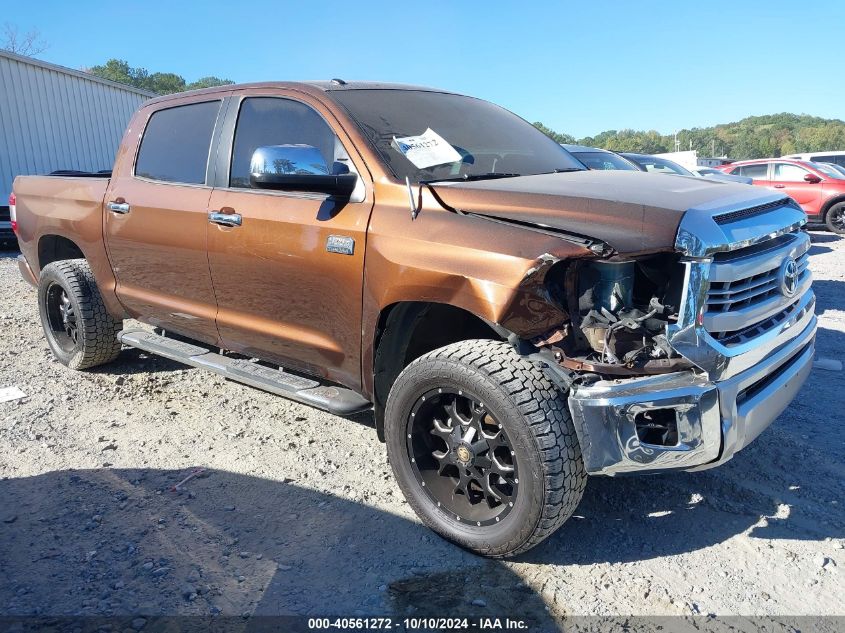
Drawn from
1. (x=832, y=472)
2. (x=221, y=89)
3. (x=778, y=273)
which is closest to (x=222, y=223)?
→ (x=221, y=89)

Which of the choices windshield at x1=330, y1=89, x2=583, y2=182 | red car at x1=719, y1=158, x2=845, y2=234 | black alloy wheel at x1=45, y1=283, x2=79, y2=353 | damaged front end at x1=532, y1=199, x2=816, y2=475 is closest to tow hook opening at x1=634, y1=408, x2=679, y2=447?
damaged front end at x1=532, y1=199, x2=816, y2=475

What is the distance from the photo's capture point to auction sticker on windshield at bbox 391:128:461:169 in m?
3.11

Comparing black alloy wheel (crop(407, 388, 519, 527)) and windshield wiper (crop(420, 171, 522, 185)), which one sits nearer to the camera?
black alloy wheel (crop(407, 388, 519, 527))

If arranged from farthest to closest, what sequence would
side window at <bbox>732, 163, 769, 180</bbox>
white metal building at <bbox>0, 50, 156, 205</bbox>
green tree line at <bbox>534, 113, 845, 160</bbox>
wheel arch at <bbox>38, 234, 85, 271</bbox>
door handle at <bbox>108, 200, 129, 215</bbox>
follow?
green tree line at <bbox>534, 113, 845, 160</bbox>
white metal building at <bbox>0, 50, 156, 205</bbox>
side window at <bbox>732, 163, 769, 180</bbox>
wheel arch at <bbox>38, 234, 85, 271</bbox>
door handle at <bbox>108, 200, 129, 215</bbox>

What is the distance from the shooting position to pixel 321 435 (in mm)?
3898

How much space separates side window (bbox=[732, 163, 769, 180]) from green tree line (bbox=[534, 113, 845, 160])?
2204 inches

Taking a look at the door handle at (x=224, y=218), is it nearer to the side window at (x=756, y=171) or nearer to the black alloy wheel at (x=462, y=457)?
the black alloy wheel at (x=462, y=457)

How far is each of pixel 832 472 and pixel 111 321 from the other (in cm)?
467

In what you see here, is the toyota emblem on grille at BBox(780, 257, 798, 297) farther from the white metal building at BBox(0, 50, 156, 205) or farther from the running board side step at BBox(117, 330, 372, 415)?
the white metal building at BBox(0, 50, 156, 205)

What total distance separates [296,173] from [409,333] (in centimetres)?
87

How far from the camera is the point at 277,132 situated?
3.52 m

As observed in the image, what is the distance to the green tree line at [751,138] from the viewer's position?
252 feet

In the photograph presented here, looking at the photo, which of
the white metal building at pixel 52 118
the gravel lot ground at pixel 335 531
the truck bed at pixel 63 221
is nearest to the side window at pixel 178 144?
the truck bed at pixel 63 221

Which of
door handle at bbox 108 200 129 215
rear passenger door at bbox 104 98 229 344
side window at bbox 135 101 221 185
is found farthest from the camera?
door handle at bbox 108 200 129 215
